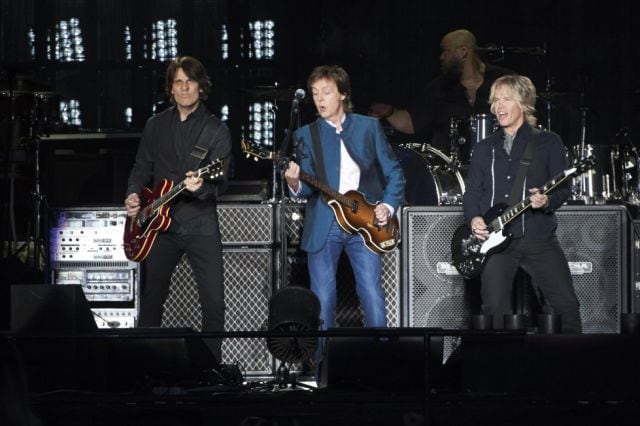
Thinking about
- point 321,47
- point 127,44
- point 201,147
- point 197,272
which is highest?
point 127,44

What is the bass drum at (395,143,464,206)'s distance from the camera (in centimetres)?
1104

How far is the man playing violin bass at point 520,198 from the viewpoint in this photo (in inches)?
325

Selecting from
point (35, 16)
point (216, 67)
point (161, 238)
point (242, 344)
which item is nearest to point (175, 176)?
point (161, 238)

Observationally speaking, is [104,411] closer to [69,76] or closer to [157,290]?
[157,290]

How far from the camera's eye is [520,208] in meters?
8.32

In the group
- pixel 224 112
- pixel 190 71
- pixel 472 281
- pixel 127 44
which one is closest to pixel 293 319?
pixel 190 71

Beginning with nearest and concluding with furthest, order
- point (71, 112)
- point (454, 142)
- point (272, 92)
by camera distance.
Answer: point (454, 142), point (272, 92), point (71, 112)

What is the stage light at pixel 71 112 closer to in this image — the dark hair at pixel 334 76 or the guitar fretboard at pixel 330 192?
the dark hair at pixel 334 76

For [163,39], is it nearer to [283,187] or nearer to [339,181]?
[283,187]

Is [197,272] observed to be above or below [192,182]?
below

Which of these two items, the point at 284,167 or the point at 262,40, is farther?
the point at 262,40

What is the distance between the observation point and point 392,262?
32.7ft

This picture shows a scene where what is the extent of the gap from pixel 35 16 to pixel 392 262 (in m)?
7.64

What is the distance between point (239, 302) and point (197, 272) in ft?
3.77
